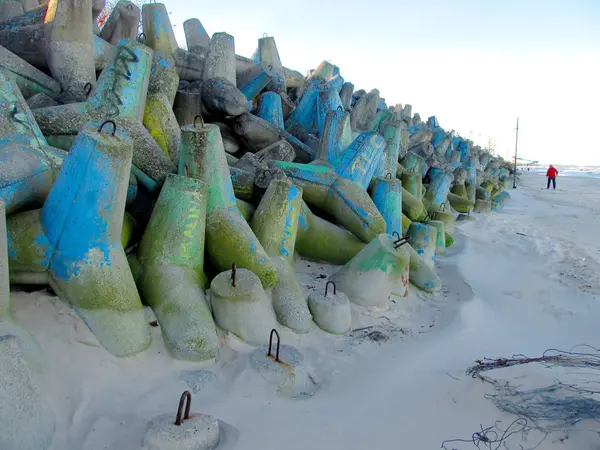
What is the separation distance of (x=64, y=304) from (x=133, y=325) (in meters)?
0.30

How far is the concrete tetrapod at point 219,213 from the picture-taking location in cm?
244

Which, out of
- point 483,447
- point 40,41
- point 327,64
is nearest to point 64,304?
point 483,447

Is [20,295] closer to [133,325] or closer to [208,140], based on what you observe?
[133,325]

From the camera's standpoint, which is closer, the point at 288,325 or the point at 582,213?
the point at 288,325

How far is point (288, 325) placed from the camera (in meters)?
2.38

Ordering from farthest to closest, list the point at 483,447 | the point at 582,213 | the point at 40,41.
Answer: the point at 582,213 < the point at 40,41 < the point at 483,447

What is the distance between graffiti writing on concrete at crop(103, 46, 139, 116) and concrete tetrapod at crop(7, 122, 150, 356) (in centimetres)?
91

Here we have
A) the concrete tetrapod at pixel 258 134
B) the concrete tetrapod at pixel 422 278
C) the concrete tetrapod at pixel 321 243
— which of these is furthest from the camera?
Answer: the concrete tetrapod at pixel 258 134

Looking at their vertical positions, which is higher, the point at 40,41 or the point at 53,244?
the point at 40,41

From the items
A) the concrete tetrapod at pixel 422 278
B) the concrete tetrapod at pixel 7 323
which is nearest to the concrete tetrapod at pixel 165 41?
the concrete tetrapod at pixel 422 278

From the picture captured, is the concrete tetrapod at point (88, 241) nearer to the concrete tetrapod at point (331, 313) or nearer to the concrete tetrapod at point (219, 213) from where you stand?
the concrete tetrapod at point (219, 213)

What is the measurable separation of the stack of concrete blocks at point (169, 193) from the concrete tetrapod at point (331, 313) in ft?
0.06

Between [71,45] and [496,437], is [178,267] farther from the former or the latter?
[71,45]

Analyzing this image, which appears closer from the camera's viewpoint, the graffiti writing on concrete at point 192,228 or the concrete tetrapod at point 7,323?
the concrete tetrapod at point 7,323
